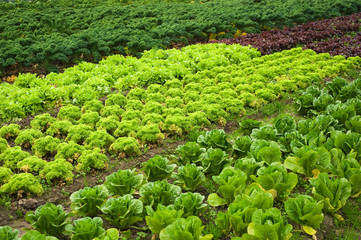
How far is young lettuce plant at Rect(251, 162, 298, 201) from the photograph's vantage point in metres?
4.95

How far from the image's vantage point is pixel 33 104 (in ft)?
28.3

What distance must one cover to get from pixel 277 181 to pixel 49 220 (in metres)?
3.27

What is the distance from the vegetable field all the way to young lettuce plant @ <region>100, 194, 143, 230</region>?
2cm

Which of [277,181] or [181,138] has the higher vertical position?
[277,181]

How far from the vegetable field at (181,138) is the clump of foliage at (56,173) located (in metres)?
0.02

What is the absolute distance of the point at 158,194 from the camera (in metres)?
4.84

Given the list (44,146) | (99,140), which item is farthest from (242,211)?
(44,146)

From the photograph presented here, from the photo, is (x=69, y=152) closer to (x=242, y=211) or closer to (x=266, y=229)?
(x=242, y=211)

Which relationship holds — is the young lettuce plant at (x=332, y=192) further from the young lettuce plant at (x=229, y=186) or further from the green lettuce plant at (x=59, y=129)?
the green lettuce plant at (x=59, y=129)

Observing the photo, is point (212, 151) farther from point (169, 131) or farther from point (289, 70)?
point (289, 70)

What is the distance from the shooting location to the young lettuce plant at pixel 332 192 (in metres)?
4.71

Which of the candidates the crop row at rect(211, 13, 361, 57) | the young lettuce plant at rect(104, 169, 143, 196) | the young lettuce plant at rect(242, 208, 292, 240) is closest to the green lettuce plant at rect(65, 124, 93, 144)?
the young lettuce plant at rect(104, 169, 143, 196)

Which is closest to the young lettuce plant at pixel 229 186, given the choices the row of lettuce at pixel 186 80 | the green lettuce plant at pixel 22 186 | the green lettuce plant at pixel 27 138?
the green lettuce plant at pixel 22 186

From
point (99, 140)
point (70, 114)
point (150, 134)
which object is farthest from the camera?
point (70, 114)
